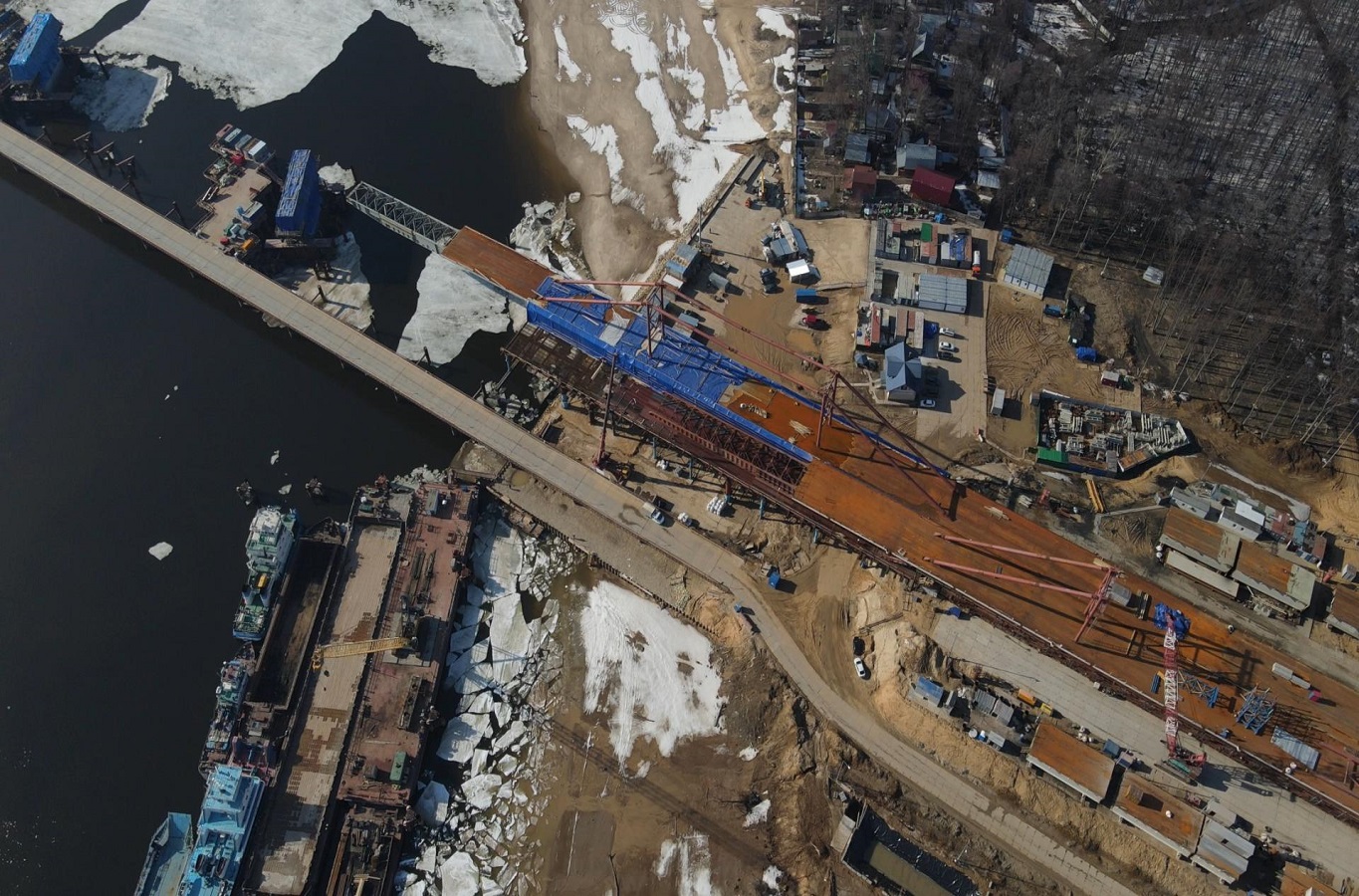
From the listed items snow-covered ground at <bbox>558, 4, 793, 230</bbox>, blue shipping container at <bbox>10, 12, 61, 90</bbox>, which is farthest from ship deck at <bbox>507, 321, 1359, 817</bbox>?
blue shipping container at <bbox>10, 12, 61, 90</bbox>

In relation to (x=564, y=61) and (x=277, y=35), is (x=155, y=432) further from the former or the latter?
(x=564, y=61)

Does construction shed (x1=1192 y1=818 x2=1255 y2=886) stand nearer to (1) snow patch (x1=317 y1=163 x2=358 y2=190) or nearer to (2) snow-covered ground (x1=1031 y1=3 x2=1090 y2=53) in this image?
(2) snow-covered ground (x1=1031 y1=3 x2=1090 y2=53)

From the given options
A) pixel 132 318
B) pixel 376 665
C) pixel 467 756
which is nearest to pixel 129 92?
pixel 132 318

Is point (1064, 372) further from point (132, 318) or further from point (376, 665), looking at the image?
point (132, 318)

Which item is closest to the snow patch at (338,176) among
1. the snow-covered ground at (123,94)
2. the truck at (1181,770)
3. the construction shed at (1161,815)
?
the snow-covered ground at (123,94)

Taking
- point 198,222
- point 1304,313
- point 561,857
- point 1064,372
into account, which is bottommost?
point 561,857

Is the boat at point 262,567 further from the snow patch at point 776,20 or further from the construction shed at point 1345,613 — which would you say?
the construction shed at point 1345,613

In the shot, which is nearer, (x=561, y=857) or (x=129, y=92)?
(x=561, y=857)
